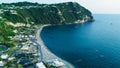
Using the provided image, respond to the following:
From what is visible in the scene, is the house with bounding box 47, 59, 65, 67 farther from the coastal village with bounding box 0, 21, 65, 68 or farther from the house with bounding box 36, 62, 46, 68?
the house with bounding box 36, 62, 46, 68

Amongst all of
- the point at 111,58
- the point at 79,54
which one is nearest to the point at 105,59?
the point at 111,58

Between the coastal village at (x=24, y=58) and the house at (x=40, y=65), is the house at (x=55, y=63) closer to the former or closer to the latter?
the coastal village at (x=24, y=58)

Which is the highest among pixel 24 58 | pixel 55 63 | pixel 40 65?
pixel 24 58

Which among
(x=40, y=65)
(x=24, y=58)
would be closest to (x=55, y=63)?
(x=40, y=65)

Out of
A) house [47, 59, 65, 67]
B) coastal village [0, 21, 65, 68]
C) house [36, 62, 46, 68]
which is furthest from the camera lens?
house [47, 59, 65, 67]

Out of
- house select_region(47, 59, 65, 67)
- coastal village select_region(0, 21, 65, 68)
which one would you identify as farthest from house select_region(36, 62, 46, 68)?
house select_region(47, 59, 65, 67)

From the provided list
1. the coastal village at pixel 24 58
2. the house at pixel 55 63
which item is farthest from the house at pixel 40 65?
the house at pixel 55 63

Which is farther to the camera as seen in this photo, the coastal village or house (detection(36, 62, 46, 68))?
the coastal village

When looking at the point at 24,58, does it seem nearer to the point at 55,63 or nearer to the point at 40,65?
the point at 40,65

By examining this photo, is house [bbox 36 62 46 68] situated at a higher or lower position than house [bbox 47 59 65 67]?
higher

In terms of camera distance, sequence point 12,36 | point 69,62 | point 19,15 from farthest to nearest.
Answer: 1. point 19,15
2. point 12,36
3. point 69,62

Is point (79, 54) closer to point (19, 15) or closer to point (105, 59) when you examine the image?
point (105, 59)
